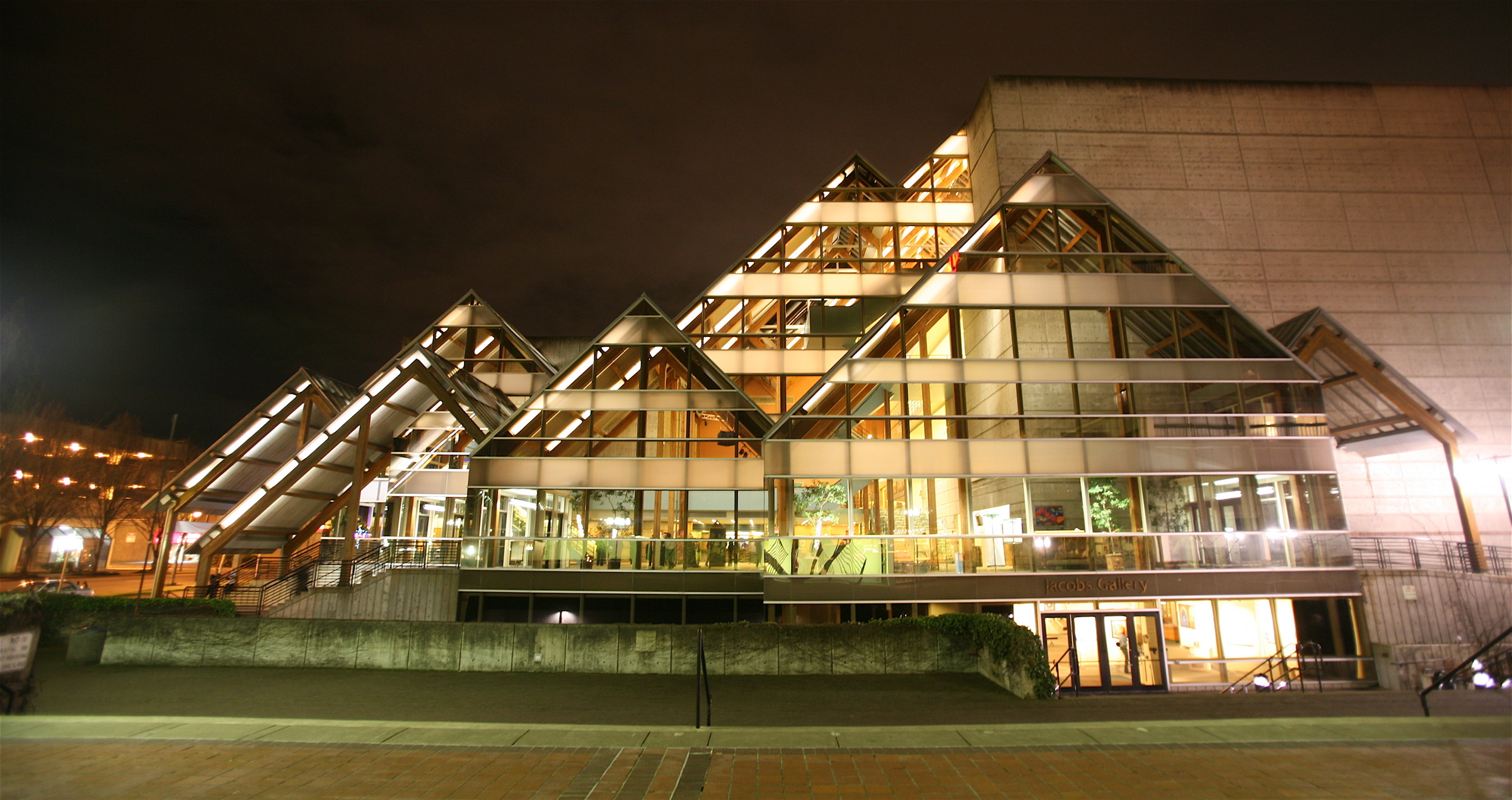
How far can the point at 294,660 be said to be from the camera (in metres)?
16.3

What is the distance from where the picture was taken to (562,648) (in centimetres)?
1568

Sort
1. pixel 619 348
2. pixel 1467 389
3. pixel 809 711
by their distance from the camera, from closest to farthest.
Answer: pixel 809 711, pixel 619 348, pixel 1467 389

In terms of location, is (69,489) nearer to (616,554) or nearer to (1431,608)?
(616,554)

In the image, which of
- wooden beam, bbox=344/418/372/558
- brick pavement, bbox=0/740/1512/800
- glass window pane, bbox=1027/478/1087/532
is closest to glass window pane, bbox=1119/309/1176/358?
glass window pane, bbox=1027/478/1087/532

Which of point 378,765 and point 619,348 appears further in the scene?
point 619,348

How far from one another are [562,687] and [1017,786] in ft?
31.1

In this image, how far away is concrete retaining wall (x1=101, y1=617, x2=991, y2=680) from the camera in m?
15.3

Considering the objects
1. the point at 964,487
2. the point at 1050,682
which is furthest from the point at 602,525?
the point at 1050,682

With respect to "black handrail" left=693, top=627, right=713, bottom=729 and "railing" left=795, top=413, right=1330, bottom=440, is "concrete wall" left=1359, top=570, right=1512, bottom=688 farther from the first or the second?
"black handrail" left=693, top=627, right=713, bottom=729

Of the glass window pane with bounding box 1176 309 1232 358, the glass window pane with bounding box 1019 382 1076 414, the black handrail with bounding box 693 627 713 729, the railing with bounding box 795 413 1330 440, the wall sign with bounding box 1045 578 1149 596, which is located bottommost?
the black handrail with bounding box 693 627 713 729

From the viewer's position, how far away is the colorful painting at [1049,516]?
1936cm

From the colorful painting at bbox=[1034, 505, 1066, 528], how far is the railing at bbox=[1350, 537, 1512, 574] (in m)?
10.3

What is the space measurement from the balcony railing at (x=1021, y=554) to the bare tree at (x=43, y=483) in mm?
47643

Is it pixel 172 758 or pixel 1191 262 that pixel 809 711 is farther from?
pixel 1191 262
